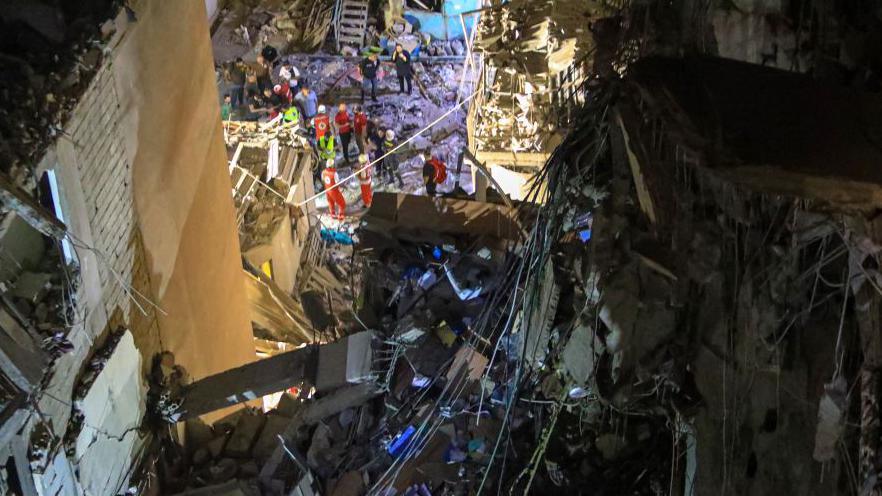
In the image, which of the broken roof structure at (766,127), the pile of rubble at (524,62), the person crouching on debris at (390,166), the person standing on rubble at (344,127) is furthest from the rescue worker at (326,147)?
the broken roof structure at (766,127)

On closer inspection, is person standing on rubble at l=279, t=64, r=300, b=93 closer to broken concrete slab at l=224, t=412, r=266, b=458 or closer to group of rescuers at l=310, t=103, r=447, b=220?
group of rescuers at l=310, t=103, r=447, b=220

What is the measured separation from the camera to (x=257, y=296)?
14.9 m

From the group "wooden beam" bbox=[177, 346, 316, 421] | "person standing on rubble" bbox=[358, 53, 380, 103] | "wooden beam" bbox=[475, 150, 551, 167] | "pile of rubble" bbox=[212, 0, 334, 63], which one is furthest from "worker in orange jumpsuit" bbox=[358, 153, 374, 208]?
"wooden beam" bbox=[177, 346, 316, 421]

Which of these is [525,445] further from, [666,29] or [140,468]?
[140,468]

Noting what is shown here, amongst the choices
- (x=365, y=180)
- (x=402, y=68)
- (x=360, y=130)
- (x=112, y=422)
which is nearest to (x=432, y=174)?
(x=365, y=180)

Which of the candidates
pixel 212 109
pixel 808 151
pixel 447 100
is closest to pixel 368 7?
pixel 447 100

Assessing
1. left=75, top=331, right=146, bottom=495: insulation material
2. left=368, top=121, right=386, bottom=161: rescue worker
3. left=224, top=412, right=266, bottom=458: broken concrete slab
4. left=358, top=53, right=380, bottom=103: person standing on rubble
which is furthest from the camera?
left=358, top=53, right=380, bottom=103: person standing on rubble

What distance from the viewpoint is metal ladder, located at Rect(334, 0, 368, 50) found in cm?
2589

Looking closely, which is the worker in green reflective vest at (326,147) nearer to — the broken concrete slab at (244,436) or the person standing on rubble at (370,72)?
the person standing on rubble at (370,72)

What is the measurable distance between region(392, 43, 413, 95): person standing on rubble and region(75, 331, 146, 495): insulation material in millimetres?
15111

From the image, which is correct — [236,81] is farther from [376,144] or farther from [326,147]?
[376,144]

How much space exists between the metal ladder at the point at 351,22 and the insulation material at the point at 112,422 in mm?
18799

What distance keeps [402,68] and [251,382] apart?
15056 mm

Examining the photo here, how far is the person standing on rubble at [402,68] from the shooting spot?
2229cm
